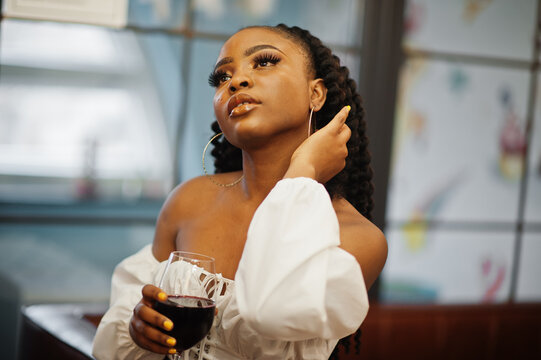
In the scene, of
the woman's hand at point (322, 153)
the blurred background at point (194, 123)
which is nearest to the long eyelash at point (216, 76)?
the woman's hand at point (322, 153)

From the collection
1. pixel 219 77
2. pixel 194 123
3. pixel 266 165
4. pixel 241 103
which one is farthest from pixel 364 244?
pixel 194 123

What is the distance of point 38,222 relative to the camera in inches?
108

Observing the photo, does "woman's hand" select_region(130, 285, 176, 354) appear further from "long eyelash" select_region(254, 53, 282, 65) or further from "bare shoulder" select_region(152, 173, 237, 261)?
"long eyelash" select_region(254, 53, 282, 65)

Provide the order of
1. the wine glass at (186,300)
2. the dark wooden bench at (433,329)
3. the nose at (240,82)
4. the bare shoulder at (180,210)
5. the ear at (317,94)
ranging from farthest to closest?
the dark wooden bench at (433,329)
the bare shoulder at (180,210)
the ear at (317,94)
the nose at (240,82)
the wine glass at (186,300)

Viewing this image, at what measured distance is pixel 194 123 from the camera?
290 centimetres

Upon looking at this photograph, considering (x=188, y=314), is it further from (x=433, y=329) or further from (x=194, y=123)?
(x=194, y=123)

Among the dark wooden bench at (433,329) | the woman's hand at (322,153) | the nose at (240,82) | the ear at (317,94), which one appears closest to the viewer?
the woman's hand at (322,153)

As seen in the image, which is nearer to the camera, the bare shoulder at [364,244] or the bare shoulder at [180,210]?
the bare shoulder at [364,244]

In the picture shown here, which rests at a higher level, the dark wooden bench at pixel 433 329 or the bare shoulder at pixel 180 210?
the bare shoulder at pixel 180 210

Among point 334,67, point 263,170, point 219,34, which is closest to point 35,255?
point 219,34

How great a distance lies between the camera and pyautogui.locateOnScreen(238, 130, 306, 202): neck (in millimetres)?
1560

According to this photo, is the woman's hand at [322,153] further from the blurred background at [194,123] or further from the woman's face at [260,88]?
the blurred background at [194,123]

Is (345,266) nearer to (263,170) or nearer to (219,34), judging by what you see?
(263,170)

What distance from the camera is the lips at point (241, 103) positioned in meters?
1.45
